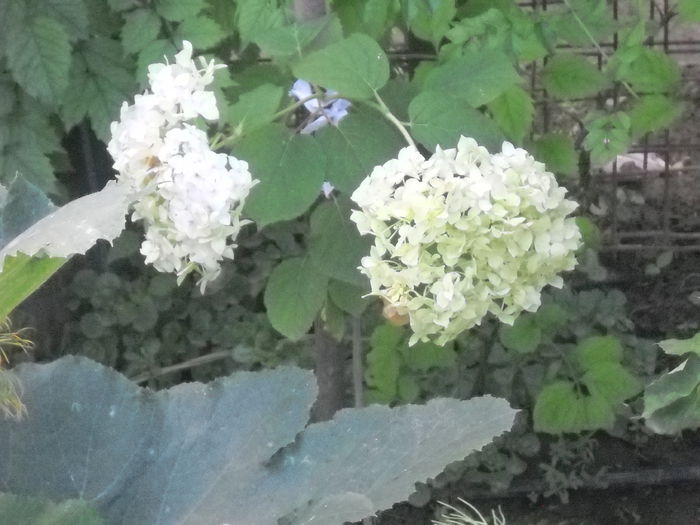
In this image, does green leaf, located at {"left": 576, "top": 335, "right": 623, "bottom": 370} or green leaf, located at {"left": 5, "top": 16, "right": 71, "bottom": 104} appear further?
green leaf, located at {"left": 576, "top": 335, "right": 623, "bottom": 370}

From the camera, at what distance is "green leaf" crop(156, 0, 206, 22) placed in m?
1.59

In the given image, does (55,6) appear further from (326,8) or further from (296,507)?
A: (296,507)

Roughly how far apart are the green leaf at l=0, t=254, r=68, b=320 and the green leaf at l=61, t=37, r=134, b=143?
3.63 ft

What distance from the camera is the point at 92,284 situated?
2.42m

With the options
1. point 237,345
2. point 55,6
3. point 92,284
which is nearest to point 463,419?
point 55,6

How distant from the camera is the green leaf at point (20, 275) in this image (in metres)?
0.68

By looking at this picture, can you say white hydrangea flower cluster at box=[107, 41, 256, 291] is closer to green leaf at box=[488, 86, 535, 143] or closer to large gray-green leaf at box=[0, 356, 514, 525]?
large gray-green leaf at box=[0, 356, 514, 525]

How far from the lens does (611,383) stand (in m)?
1.91

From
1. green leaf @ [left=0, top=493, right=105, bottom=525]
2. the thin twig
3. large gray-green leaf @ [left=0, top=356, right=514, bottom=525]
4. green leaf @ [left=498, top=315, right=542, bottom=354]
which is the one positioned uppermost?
green leaf @ [left=0, top=493, right=105, bottom=525]

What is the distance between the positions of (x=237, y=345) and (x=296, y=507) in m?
1.56

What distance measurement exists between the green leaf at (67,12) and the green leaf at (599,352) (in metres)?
1.22

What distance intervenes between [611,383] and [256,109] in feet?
3.57

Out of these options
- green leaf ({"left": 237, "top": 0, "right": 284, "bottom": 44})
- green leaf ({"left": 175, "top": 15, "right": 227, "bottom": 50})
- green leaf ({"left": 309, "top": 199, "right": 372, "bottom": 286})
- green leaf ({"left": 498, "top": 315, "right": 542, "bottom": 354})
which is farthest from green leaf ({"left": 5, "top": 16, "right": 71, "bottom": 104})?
green leaf ({"left": 498, "top": 315, "right": 542, "bottom": 354})

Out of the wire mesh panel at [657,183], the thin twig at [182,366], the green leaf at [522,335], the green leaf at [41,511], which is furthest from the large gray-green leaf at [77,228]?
the wire mesh panel at [657,183]
